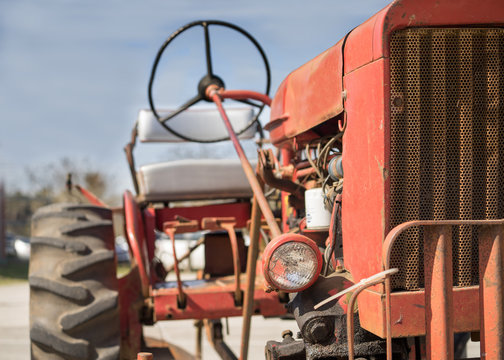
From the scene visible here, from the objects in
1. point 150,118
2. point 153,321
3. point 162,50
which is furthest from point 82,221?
point 150,118

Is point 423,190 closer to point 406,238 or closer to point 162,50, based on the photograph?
point 406,238

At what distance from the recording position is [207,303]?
3330mm

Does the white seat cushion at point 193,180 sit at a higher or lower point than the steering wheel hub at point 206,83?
lower

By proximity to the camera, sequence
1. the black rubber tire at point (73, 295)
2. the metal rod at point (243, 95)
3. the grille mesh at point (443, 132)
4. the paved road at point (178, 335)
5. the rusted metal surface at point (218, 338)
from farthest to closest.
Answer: the paved road at point (178, 335) → the metal rod at point (243, 95) → the rusted metal surface at point (218, 338) → the black rubber tire at point (73, 295) → the grille mesh at point (443, 132)

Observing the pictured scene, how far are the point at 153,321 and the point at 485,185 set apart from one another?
204cm

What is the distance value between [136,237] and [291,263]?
160cm

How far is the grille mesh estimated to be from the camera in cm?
187

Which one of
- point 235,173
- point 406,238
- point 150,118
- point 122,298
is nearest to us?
point 406,238

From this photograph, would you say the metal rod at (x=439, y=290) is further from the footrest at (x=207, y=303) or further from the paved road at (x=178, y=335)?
the paved road at (x=178, y=335)

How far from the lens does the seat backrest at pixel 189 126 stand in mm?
4781

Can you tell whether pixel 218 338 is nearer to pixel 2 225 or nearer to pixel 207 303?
pixel 207 303

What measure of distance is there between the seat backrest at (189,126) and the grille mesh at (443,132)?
115 inches

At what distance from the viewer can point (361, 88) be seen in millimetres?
2008

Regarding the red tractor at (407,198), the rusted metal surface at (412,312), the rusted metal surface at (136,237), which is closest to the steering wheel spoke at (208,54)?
the rusted metal surface at (136,237)
